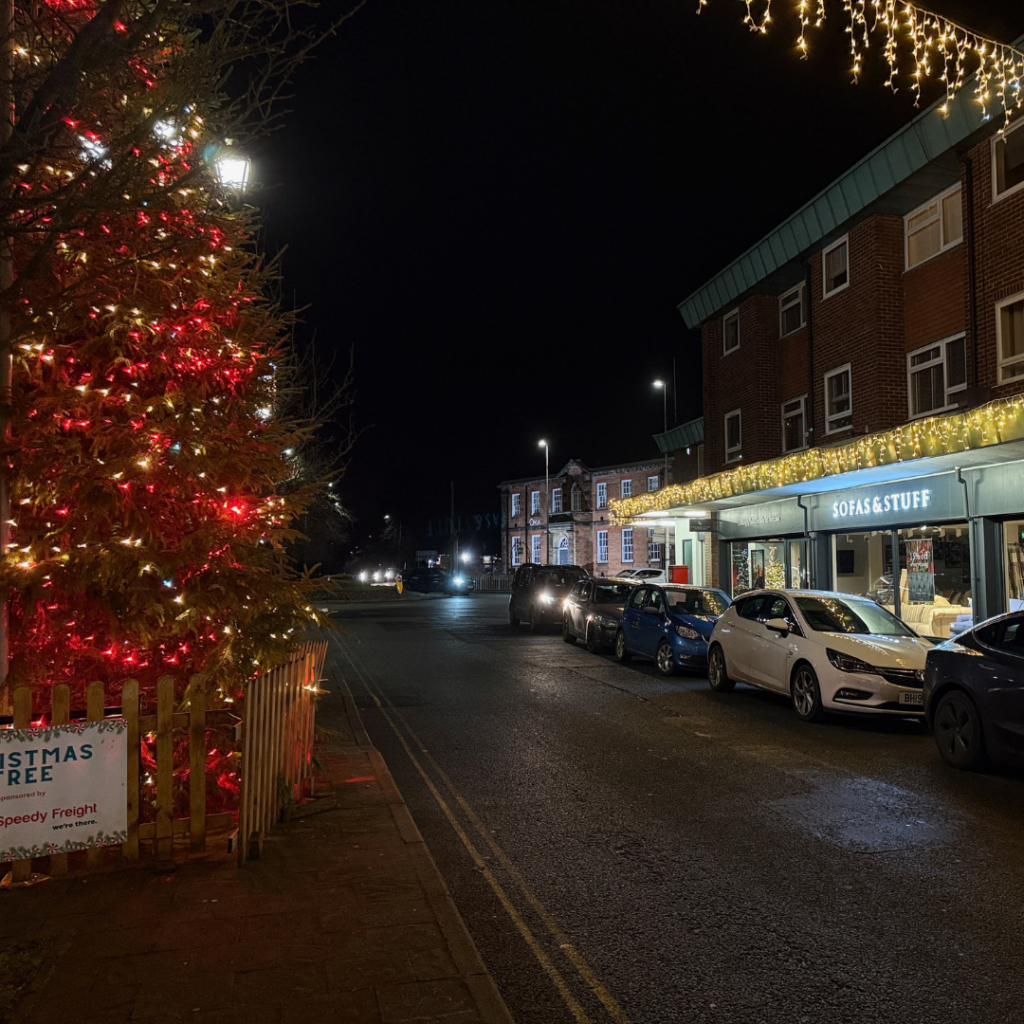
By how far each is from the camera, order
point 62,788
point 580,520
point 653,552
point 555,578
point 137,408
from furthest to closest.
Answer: point 580,520 → point 653,552 → point 555,578 → point 137,408 → point 62,788

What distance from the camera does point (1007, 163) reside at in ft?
52.7

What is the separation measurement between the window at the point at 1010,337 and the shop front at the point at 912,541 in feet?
5.62

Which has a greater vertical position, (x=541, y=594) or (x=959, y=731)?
(x=541, y=594)

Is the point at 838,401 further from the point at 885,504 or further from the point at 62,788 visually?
the point at 62,788

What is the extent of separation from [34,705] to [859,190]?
62.3ft

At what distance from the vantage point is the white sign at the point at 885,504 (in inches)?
701

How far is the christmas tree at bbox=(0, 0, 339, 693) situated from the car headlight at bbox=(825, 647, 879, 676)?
6.59 m

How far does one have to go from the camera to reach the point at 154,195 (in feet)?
16.0

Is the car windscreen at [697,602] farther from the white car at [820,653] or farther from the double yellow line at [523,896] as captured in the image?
the double yellow line at [523,896]

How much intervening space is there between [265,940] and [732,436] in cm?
2479

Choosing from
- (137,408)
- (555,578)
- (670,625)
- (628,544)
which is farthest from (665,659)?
(628,544)

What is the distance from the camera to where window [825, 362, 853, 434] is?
2098 centimetres

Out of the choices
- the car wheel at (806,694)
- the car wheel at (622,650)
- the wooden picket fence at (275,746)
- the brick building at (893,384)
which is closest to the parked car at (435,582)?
the brick building at (893,384)

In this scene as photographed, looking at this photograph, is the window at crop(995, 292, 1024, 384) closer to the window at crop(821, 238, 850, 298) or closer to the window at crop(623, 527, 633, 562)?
the window at crop(821, 238, 850, 298)
